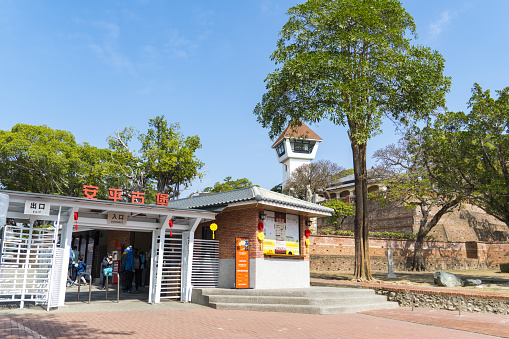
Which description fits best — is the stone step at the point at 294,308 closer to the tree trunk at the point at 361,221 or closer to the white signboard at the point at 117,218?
the white signboard at the point at 117,218

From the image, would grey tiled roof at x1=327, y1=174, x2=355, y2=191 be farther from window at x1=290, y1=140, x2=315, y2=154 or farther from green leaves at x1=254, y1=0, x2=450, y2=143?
green leaves at x1=254, y1=0, x2=450, y2=143

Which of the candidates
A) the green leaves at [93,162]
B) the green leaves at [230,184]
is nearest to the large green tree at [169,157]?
the green leaves at [93,162]

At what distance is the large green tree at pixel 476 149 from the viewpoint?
17656 mm

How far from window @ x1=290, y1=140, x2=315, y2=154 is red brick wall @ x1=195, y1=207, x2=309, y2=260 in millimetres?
50753

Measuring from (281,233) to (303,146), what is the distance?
52561mm

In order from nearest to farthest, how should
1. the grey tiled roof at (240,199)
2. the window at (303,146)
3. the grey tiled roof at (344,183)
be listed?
the grey tiled roof at (240,199) → the grey tiled roof at (344,183) → the window at (303,146)

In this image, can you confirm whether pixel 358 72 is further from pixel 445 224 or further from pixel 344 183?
pixel 344 183

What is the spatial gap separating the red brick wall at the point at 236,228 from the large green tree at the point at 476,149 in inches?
417

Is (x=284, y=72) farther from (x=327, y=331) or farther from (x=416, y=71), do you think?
(x=327, y=331)

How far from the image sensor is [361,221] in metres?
18.1

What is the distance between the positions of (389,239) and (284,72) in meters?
20.9

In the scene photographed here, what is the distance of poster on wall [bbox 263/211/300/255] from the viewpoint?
14047mm

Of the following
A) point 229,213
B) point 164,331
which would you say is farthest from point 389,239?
point 164,331

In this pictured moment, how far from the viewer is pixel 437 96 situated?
58.7 feet
